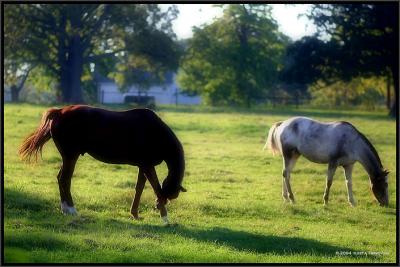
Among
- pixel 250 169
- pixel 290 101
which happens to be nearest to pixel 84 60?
pixel 290 101

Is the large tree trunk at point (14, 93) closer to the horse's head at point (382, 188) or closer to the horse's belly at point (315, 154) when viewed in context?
the horse's belly at point (315, 154)

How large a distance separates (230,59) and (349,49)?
7.18 m

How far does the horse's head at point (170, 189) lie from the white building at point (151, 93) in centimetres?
1440

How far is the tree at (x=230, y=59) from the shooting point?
770 inches

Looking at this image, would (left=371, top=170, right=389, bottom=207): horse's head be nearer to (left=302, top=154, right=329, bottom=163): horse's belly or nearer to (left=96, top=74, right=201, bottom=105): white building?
(left=302, top=154, right=329, bottom=163): horse's belly

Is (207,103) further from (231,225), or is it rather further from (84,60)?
(231,225)

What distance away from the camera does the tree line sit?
21.2 m

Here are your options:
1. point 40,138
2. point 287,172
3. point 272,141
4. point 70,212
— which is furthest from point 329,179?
point 40,138

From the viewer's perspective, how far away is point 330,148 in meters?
11.3

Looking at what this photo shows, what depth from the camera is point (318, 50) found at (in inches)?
1021

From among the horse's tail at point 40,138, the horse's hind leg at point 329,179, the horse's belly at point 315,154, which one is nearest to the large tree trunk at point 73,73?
the horse's belly at point 315,154

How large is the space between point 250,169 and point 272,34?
920 cm

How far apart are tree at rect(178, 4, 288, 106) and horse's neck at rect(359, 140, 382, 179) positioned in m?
7.13

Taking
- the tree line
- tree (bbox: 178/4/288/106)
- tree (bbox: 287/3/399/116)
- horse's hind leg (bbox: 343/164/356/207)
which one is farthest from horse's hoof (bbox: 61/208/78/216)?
tree (bbox: 287/3/399/116)
